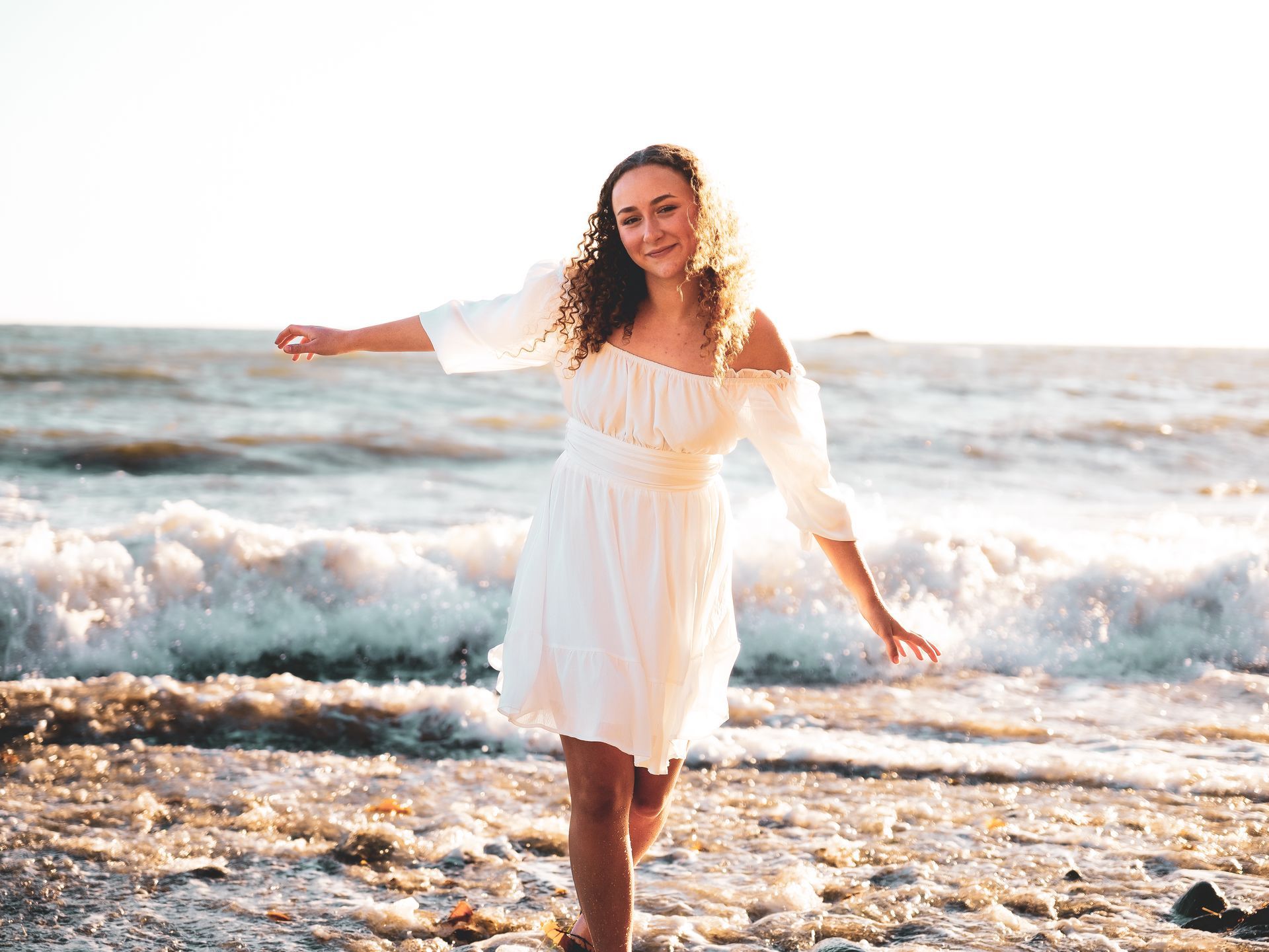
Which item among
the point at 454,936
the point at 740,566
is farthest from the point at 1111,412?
the point at 454,936

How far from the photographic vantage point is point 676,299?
2.70 m

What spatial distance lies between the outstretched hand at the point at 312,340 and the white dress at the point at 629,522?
230 mm

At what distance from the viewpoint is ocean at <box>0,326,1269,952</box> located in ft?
11.5

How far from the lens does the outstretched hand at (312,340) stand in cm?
284

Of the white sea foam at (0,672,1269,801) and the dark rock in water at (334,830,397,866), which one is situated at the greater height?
the white sea foam at (0,672,1269,801)

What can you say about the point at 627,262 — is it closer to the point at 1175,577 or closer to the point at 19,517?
the point at 1175,577

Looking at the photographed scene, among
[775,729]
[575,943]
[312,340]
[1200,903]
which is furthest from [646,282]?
[775,729]

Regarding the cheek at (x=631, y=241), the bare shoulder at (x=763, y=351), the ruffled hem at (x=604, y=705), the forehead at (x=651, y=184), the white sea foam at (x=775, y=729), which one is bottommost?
the white sea foam at (x=775, y=729)

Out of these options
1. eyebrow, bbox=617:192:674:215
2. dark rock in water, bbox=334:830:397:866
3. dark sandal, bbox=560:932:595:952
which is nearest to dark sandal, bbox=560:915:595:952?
dark sandal, bbox=560:932:595:952

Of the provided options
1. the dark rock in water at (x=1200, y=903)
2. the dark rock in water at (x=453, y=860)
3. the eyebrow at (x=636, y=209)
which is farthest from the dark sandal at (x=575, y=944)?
the eyebrow at (x=636, y=209)

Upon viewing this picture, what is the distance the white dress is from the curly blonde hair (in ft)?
0.18

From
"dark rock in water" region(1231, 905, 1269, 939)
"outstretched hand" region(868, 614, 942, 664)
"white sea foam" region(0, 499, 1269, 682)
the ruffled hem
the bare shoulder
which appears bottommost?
"dark rock in water" region(1231, 905, 1269, 939)

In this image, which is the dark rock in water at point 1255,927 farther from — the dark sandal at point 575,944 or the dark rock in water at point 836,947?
the dark sandal at point 575,944

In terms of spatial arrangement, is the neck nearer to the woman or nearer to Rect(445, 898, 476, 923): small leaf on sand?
the woman
